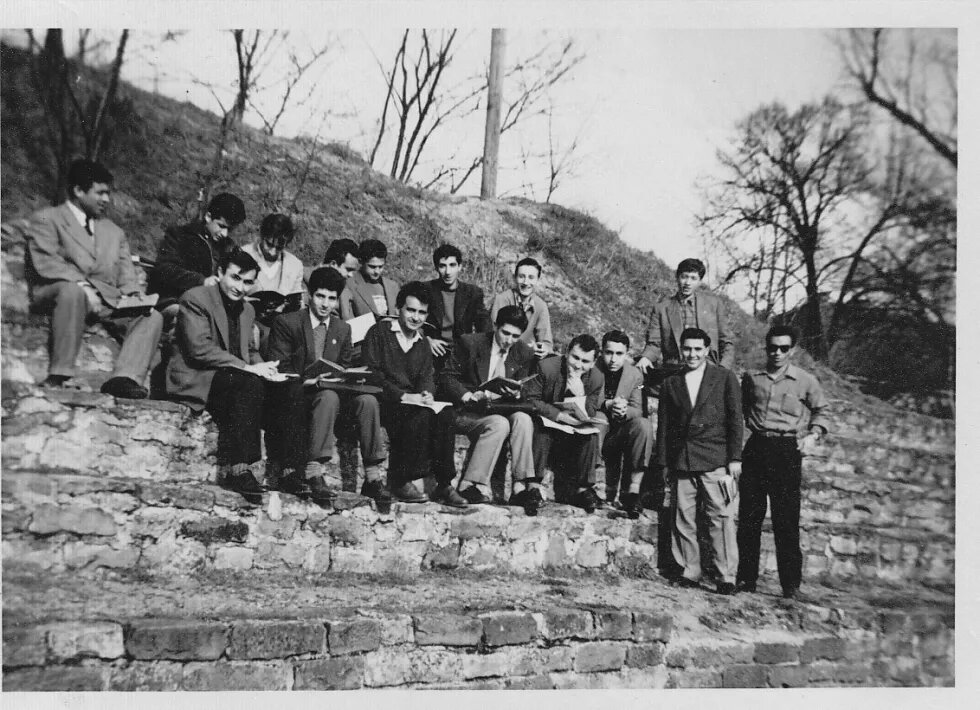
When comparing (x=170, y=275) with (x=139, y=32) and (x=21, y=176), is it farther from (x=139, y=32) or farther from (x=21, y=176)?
(x=139, y=32)

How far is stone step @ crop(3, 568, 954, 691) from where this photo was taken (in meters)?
3.50

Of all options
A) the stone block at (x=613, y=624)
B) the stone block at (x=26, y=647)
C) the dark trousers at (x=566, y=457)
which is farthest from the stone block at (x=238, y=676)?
the dark trousers at (x=566, y=457)

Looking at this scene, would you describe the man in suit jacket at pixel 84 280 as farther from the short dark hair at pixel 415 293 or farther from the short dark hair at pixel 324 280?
the short dark hair at pixel 415 293

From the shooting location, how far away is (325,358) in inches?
197

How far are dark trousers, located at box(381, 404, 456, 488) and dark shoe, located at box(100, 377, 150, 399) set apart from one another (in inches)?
59.6

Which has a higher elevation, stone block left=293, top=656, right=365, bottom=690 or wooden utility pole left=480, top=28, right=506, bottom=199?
wooden utility pole left=480, top=28, right=506, bottom=199

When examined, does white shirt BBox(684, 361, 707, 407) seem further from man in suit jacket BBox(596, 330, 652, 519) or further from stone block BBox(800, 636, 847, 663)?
stone block BBox(800, 636, 847, 663)

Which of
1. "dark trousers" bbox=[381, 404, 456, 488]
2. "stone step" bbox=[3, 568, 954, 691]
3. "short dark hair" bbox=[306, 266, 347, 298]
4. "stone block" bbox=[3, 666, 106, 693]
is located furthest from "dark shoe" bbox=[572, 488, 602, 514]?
"stone block" bbox=[3, 666, 106, 693]

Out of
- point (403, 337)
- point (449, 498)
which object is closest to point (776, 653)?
point (449, 498)

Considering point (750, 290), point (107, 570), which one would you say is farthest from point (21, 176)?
point (750, 290)

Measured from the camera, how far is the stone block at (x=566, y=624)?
4.30 m

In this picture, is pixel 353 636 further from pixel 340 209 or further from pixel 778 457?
pixel 340 209

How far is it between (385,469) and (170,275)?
1986 millimetres

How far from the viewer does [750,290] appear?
32.7 ft
